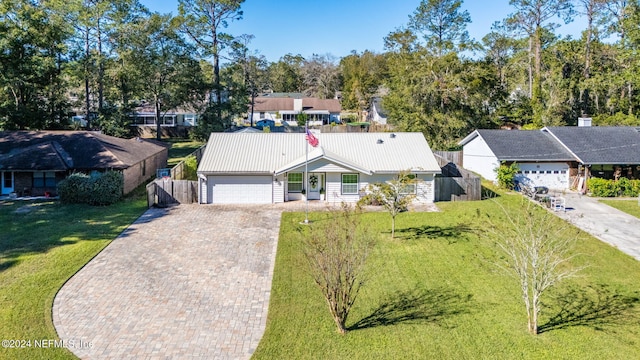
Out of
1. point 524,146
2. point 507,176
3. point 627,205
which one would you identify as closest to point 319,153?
point 507,176

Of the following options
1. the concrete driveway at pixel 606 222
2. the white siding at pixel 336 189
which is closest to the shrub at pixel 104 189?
the white siding at pixel 336 189

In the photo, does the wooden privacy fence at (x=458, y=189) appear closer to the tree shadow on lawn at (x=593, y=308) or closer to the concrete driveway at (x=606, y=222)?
the concrete driveway at (x=606, y=222)

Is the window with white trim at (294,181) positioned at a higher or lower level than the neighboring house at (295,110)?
lower

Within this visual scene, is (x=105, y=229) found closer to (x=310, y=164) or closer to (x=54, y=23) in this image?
(x=310, y=164)

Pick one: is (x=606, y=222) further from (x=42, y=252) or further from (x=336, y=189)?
(x=42, y=252)

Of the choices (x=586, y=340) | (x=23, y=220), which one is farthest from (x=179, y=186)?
(x=586, y=340)

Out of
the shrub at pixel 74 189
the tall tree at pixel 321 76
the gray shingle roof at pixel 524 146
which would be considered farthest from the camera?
the tall tree at pixel 321 76
